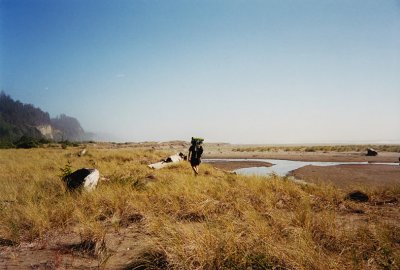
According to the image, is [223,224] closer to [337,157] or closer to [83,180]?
[83,180]

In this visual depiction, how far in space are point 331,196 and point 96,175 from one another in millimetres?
7183

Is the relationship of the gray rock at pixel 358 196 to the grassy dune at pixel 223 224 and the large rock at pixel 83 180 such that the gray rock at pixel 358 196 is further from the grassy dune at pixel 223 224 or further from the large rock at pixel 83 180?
the large rock at pixel 83 180

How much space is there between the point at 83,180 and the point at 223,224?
16.7ft

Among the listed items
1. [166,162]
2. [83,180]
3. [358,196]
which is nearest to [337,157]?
[166,162]

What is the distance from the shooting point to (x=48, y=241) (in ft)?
15.7

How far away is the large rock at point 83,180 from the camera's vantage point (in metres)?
8.16

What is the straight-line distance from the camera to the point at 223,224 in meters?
5.09

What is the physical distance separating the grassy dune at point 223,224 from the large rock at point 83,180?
492mm

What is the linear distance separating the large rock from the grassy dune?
1.62 ft

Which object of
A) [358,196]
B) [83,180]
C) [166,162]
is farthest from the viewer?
[166,162]

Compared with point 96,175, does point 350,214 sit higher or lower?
lower

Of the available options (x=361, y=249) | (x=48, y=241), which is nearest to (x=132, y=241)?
(x=48, y=241)

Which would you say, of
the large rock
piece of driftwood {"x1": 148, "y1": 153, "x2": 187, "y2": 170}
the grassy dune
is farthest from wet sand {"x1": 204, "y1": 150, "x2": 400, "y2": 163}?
the large rock

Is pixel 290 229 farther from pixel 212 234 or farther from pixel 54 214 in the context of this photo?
pixel 54 214
